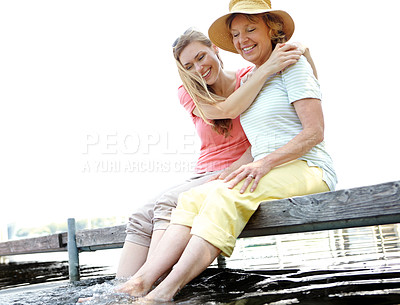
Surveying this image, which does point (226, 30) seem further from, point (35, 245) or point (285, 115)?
point (35, 245)

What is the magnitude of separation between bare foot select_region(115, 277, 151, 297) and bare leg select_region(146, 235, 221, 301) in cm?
13

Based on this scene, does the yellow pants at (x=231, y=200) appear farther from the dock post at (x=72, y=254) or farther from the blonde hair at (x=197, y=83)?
the dock post at (x=72, y=254)

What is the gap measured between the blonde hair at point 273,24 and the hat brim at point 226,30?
0.07ft

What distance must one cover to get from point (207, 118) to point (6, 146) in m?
14.8

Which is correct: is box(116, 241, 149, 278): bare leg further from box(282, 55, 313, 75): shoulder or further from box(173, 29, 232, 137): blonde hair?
box(282, 55, 313, 75): shoulder

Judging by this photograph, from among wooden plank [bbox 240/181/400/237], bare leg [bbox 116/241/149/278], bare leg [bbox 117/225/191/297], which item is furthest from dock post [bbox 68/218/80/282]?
wooden plank [bbox 240/181/400/237]

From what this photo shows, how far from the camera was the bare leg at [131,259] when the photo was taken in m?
2.03

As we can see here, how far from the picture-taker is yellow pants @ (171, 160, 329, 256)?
1535mm

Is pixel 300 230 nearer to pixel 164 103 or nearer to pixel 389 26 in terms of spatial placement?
pixel 164 103

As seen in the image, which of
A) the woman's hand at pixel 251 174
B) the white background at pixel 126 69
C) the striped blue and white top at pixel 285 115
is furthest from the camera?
the white background at pixel 126 69

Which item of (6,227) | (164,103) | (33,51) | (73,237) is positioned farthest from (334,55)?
(73,237)

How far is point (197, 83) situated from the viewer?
7.47ft

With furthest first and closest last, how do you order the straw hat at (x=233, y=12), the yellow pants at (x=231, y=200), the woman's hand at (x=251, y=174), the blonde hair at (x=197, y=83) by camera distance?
the blonde hair at (x=197, y=83) < the straw hat at (x=233, y=12) < the woman's hand at (x=251, y=174) < the yellow pants at (x=231, y=200)

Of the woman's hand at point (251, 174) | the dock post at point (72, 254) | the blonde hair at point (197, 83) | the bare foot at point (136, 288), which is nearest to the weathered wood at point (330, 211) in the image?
the woman's hand at point (251, 174)
